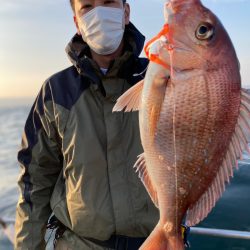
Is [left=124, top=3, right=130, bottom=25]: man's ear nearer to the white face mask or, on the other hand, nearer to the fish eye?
the white face mask

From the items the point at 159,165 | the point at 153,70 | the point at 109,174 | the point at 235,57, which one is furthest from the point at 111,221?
the point at 235,57

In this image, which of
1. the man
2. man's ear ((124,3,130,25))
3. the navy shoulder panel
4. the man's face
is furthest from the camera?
man's ear ((124,3,130,25))

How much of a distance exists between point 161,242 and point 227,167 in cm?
53

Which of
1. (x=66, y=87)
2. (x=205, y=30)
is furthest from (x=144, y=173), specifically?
(x=66, y=87)

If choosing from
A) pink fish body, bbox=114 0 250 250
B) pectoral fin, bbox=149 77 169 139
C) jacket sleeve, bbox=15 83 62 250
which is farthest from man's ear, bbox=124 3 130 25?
pectoral fin, bbox=149 77 169 139

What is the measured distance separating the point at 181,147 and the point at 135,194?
32.1 inches

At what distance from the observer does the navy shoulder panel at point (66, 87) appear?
9.30ft

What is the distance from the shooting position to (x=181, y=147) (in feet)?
6.53

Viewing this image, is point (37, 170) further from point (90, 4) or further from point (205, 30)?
point (205, 30)

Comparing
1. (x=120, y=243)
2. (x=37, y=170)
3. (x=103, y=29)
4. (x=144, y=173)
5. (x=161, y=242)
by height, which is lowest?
(x=120, y=243)

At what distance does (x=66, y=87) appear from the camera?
2.90 m

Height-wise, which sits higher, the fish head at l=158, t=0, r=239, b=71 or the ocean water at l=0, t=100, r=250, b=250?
the fish head at l=158, t=0, r=239, b=71

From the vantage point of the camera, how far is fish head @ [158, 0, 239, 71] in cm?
187

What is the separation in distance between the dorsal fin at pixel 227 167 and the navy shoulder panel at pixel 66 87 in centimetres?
120
